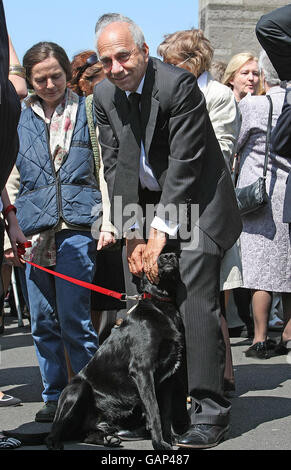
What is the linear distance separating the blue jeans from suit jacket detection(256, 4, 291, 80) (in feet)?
4.99

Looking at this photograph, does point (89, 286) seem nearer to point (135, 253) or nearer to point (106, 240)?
point (106, 240)

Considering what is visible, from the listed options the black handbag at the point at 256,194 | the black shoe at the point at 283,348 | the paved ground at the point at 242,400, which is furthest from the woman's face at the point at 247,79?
the black shoe at the point at 283,348

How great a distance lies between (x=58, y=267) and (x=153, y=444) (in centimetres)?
133

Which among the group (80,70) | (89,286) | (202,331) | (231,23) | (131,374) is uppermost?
(231,23)

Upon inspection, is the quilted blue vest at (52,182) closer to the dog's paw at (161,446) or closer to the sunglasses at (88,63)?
the dog's paw at (161,446)

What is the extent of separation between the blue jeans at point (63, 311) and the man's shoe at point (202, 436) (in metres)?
0.95

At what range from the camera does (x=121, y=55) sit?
4285 mm

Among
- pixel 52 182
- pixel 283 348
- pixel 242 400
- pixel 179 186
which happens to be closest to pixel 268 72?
pixel 283 348

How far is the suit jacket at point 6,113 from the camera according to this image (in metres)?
3.50

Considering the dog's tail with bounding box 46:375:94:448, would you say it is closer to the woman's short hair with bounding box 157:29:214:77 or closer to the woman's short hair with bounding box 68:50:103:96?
the woman's short hair with bounding box 157:29:214:77

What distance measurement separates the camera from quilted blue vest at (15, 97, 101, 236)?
5.05 metres

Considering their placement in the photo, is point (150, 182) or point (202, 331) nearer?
point (202, 331)

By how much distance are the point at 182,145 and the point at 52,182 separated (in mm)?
1104
